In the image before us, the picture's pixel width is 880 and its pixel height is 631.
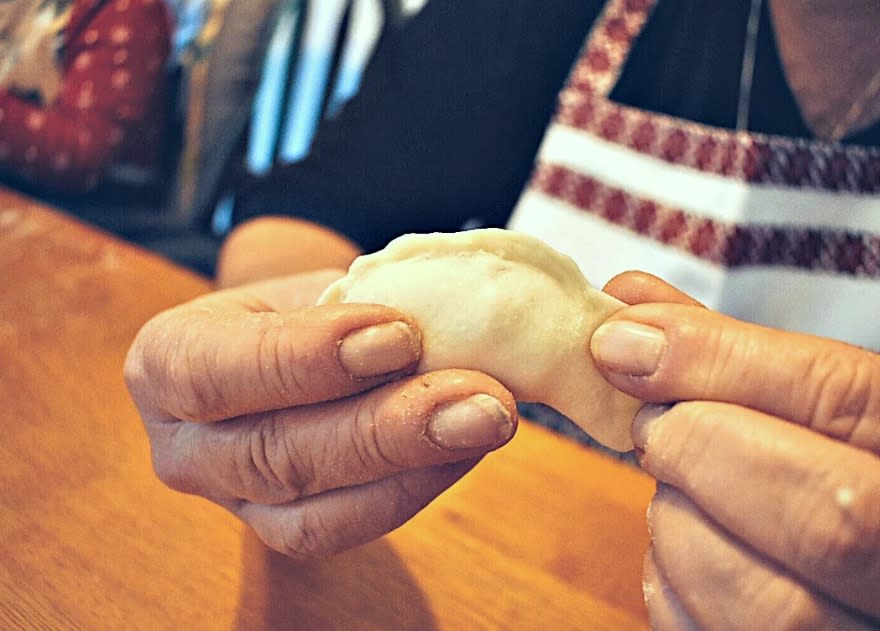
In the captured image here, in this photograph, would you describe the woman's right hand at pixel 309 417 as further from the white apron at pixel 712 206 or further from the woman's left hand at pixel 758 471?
the white apron at pixel 712 206

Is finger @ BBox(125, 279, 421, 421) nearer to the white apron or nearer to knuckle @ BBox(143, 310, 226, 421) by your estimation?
knuckle @ BBox(143, 310, 226, 421)

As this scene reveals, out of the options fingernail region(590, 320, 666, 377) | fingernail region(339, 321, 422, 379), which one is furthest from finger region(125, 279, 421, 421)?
fingernail region(590, 320, 666, 377)

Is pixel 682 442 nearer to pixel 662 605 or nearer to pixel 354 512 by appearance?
pixel 662 605

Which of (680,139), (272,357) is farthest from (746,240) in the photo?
(272,357)

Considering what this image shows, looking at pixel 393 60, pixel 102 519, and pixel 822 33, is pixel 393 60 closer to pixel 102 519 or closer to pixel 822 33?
pixel 822 33

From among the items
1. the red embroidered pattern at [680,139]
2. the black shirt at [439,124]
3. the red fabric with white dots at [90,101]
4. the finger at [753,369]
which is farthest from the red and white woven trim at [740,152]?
the red fabric with white dots at [90,101]
